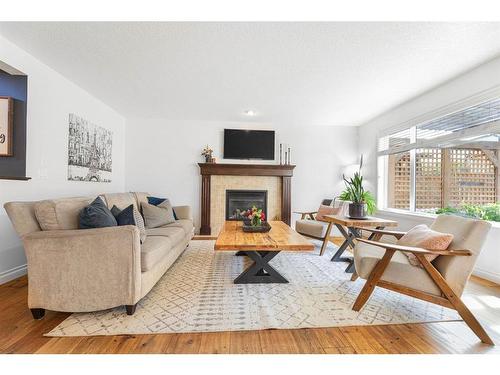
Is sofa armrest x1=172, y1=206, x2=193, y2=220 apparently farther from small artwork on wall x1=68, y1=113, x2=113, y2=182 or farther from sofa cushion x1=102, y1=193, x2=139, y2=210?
small artwork on wall x1=68, y1=113, x2=113, y2=182

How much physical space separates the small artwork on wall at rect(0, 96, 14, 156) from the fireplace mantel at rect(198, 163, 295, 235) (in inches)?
116

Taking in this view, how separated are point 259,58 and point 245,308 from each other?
2.50 metres

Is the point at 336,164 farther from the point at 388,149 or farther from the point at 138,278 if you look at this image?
the point at 138,278

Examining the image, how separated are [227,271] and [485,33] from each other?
11.3 ft

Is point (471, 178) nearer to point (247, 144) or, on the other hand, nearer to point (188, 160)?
point (247, 144)

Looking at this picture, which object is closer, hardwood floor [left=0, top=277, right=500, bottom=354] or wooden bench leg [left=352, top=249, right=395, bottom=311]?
hardwood floor [left=0, top=277, right=500, bottom=354]

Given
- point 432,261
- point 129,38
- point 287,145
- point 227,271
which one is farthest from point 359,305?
point 287,145

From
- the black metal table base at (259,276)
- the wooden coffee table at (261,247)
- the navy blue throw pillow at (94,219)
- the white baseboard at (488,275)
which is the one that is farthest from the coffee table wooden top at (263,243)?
the white baseboard at (488,275)

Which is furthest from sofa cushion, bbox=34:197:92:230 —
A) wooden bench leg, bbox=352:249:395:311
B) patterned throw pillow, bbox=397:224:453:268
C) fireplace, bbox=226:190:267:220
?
fireplace, bbox=226:190:267:220

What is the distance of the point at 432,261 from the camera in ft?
6.05

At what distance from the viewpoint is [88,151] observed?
379 centimetres

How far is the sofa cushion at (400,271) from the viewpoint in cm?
175

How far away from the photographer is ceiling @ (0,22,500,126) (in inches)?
85.1

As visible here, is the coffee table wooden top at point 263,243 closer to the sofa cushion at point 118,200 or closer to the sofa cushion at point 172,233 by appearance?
the sofa cushion at point 172,233
